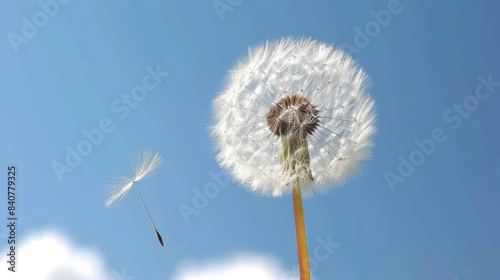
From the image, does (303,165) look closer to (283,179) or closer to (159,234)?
(283,179)

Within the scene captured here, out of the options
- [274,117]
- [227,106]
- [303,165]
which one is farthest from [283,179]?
[227,106]

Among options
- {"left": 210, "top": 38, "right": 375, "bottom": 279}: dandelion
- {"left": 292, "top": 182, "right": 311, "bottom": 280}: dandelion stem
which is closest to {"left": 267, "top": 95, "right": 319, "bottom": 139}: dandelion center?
{"left": 210, "top": 38, "right": 375, "bottom": 279}: dandelion

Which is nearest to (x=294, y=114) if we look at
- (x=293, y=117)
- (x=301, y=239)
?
(x=293, y=117)

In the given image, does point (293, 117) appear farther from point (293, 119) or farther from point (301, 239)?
point (301, 239)

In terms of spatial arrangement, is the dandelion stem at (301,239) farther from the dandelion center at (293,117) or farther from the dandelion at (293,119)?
the dandelion center at (293,117)

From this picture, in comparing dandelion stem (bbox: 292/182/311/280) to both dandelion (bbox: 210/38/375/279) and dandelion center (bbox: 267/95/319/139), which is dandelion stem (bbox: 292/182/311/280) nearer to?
dandelion (bbox: 210/38/375/279)

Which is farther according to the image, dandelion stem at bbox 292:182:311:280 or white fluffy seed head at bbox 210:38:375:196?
white fluffy seed head at bbox 210:38:375:196
